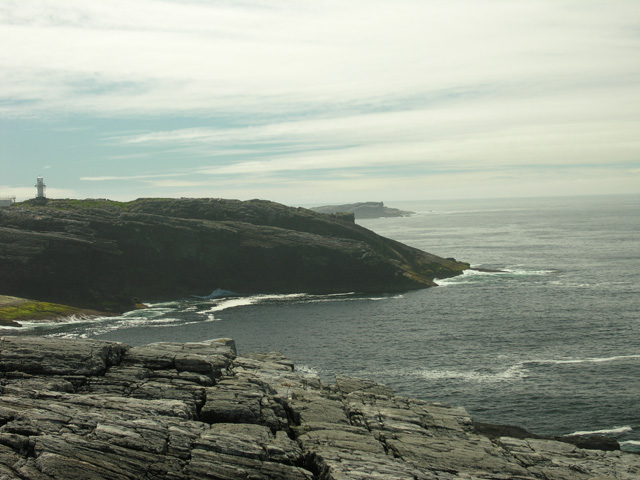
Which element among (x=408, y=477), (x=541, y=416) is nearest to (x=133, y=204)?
(x=541, y=416)

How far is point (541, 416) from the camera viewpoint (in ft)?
187

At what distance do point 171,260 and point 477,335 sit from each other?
83377mm

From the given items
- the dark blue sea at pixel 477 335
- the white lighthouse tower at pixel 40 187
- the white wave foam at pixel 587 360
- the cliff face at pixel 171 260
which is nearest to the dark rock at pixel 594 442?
the dark blue sea at pixel 477 335

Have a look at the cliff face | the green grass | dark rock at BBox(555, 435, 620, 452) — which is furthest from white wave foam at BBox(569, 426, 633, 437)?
the green grass

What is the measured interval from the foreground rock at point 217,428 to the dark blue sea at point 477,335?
12.3 m

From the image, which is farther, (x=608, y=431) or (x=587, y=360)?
(x=587, y=360)

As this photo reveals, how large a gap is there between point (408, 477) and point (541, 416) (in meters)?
28.4

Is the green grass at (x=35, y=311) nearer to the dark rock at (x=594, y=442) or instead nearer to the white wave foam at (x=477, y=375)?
the white wave foam at (x=477, y=375)

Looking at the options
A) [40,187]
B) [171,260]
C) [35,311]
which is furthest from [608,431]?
[40,187]

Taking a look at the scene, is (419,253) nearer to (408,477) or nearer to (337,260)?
(337,260)

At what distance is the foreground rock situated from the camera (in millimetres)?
32875

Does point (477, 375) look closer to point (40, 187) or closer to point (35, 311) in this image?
point (35, 311)

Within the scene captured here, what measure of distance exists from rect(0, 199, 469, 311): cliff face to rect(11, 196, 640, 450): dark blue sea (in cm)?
802

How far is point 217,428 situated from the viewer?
38.0 meters
